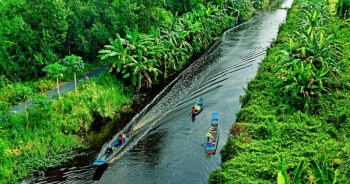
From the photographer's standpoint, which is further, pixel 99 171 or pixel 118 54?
pixel 118 54

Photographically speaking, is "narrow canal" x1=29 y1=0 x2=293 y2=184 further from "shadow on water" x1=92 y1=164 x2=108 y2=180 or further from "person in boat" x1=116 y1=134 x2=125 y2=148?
"person in boat" x1=116 y1=134 x2=125 y2=148

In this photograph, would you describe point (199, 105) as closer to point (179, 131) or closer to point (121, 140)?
point (179, 131)

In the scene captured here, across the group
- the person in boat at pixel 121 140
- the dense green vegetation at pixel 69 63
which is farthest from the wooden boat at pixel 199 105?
the person in boat at pixel 121 140

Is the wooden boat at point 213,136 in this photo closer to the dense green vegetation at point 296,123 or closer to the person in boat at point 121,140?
the dense green vegetation at point 296,123

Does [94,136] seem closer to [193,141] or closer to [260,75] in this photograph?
[193,141]

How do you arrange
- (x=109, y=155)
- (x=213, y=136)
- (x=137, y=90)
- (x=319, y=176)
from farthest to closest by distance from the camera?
1. (x=137, y=90)
2. (x=213, y=136)
3. (x=109, y=155)
4. (x=319, y=176)

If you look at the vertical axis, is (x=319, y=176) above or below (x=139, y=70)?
below

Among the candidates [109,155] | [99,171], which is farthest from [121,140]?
[99,171]
